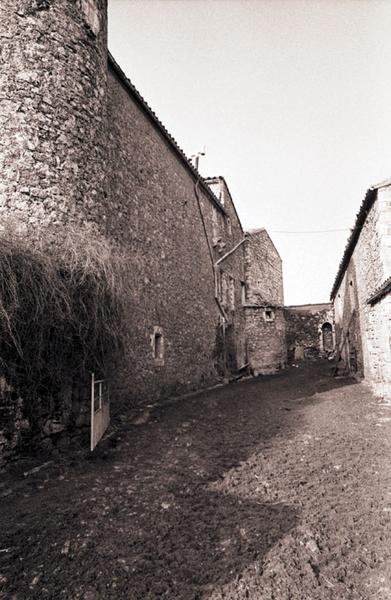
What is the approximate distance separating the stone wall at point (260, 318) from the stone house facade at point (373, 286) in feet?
18.5

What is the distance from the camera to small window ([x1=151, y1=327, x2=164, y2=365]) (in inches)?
349

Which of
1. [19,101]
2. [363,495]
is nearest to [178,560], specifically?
[363,495]

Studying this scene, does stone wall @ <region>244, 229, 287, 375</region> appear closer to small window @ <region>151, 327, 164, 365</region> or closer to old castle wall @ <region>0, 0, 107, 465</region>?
small window @ <region>151, 327, 164, 365</region>

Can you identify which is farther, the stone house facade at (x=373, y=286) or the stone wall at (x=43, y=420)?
the stone house facade at (x=373, y=286)

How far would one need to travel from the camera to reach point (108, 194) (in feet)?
21.4

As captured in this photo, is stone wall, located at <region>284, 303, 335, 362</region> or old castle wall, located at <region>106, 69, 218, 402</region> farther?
stone wall, located at <region>284, 303, 335, 362</region>

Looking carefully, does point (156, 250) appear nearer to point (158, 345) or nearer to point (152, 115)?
point (158, 345)

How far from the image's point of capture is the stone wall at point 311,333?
26547mm

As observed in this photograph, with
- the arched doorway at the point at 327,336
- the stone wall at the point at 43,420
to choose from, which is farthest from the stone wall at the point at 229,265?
the arched doorway at the point at 327,336

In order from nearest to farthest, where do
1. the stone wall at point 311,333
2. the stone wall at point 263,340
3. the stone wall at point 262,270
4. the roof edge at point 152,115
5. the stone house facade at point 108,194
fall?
the stone house facade at point 108,194, the roof edge at point 152,115, the stone wall at point 263,340, the stone wall at point 262,270, the stone wall at point 311,333

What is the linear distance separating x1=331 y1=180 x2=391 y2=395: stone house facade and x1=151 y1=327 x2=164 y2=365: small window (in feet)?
16.5

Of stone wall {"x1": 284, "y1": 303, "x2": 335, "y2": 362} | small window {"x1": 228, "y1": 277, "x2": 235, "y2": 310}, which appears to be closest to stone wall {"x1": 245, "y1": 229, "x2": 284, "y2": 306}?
small window {"x1": 228, "y1": 277, "x2": 235, "y2": 310}

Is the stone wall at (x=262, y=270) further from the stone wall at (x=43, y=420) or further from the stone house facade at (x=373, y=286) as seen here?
the stone wall at (x=43, y=420)

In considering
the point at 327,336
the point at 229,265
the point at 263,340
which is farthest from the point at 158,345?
the point at 327,336
